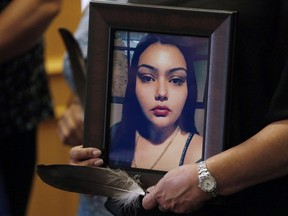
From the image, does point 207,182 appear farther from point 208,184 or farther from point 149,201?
point 149,201

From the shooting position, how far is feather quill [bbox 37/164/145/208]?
4.29ft

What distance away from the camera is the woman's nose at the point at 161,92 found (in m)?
1.28

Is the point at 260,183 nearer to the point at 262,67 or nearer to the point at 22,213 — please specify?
the point at 262,67

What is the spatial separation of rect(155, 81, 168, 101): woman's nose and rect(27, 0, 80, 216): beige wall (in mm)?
1640

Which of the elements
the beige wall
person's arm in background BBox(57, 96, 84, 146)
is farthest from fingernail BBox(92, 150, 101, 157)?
the beige wall

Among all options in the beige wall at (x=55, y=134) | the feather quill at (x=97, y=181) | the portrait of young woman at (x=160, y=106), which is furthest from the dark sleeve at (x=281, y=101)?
the beige wall at (x=55, y=134)

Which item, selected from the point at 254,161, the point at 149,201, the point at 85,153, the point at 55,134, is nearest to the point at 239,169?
the point at 254,161

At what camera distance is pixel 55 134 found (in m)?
2.98

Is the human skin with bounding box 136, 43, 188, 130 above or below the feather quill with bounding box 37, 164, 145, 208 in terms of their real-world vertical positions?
above

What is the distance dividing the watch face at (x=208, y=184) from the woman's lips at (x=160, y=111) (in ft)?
0.43

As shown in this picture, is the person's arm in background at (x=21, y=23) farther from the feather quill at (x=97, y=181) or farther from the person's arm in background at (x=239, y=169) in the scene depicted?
the person's arm in background at (x=239, y=169)

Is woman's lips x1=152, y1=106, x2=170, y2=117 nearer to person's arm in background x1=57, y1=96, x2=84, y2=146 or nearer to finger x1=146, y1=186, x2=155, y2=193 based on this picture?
finger x1=146, y1=186, x2=155, y2=193

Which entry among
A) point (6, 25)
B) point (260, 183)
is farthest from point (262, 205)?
point (6, 25)

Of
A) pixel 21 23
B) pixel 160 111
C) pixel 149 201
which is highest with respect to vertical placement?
pixel 21 23
